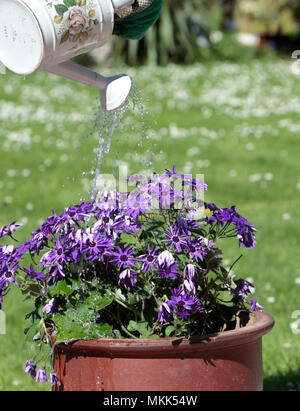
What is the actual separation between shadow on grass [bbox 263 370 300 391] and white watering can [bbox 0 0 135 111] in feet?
6.26

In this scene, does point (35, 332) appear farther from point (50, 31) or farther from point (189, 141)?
point (189, 141)

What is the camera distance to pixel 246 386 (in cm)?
230

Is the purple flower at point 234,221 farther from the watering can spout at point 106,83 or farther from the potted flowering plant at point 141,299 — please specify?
the watering can spout at point 106,83

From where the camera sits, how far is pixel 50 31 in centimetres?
205

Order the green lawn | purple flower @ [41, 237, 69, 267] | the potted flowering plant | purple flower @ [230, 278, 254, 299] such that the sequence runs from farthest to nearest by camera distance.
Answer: the green lawn → purple flower @ [230, 278, 254, 299] → purple flower @ [41, 237, 69, 267] → the potted flowering plant

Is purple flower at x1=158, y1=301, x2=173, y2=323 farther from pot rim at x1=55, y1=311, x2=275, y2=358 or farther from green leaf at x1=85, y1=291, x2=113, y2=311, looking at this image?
green leaf at x1=85, y1=291, x2=113, y2=311

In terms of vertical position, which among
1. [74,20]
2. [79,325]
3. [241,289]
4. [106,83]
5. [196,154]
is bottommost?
[79,325]

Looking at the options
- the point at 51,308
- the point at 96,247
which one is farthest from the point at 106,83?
the point at 51,308

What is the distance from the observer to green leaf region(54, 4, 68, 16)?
6.88 ft

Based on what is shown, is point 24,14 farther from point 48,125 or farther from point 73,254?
point 48,125

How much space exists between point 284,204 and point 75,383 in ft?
16.2

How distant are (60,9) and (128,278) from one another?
86cm

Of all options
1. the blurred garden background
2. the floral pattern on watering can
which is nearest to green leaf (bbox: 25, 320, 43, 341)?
the blurred garden background

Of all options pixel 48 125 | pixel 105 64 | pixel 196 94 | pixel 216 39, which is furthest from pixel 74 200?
pixel 216 39
